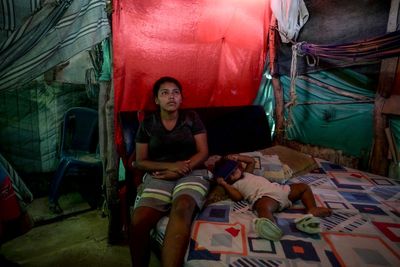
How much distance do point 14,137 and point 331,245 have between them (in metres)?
4.40

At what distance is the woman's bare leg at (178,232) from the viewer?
5.37 ft

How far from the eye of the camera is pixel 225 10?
354 cm

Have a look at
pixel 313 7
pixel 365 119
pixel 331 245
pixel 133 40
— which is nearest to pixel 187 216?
pixel 331 245

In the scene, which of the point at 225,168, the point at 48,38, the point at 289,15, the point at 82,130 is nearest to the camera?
the point at 48,38

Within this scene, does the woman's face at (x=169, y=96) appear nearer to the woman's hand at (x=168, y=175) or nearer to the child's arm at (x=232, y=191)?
the woman's hand at (x=168, y=175)

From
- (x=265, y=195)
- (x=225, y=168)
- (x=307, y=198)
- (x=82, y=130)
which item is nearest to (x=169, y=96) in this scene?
(x=225, y=168)

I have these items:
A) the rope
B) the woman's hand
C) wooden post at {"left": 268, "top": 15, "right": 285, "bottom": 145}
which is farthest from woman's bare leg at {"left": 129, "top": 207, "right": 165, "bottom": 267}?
wooden post at {"left": 268, "top": 15, "right": 285, "bottom": 145}

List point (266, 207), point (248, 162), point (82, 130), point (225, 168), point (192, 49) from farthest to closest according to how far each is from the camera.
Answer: point (82, 130) < point (192, 49) < point (248, 162) < point (225, 168) < point (266, 207)

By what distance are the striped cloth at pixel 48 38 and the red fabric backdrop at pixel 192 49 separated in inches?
13.5

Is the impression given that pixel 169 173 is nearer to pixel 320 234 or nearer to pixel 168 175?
pixel 168 175

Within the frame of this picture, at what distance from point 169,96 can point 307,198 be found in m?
1.66

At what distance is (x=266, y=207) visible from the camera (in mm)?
2158

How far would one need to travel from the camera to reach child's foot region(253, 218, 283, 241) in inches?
70.9

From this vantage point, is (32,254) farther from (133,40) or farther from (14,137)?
(133,40)
